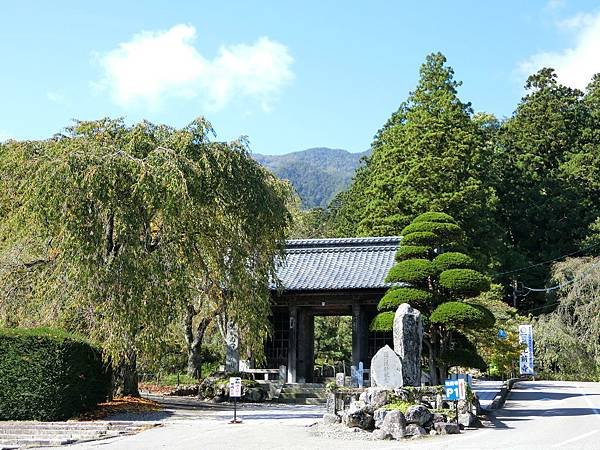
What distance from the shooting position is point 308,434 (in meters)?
12.6

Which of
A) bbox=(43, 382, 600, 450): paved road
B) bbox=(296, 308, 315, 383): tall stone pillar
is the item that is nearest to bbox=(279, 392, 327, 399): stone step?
bbox=(296, 308, 315, 383): tall stone pillar

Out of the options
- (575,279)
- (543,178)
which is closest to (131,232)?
(575,279)

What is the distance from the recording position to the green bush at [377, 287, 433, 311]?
16.8 m

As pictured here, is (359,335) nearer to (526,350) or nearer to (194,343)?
(194,343)

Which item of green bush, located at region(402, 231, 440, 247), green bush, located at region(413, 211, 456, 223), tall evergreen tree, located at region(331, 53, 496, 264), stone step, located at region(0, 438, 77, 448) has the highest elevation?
tall evergreen tree, located at region(331, 53, 496, 264)

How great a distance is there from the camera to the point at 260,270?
17703 mm

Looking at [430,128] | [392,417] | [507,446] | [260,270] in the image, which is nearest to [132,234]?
[260,270]

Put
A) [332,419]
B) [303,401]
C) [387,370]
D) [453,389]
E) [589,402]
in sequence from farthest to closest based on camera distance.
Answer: [303,401]
[589,402]
[387,370]
[453,389]
[332,419]

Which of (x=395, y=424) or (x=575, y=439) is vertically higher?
(x=395, y=424)

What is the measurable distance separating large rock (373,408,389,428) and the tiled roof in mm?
8929

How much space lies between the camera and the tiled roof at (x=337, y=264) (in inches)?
892

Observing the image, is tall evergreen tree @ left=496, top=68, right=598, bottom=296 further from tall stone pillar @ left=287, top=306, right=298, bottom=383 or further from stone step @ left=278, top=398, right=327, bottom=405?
stone step @ left=278, top=398, right=327, bottom=405

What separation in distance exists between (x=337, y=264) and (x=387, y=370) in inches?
406

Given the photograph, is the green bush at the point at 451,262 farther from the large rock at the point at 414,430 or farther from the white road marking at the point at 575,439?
the large rock at the point at 414,430
